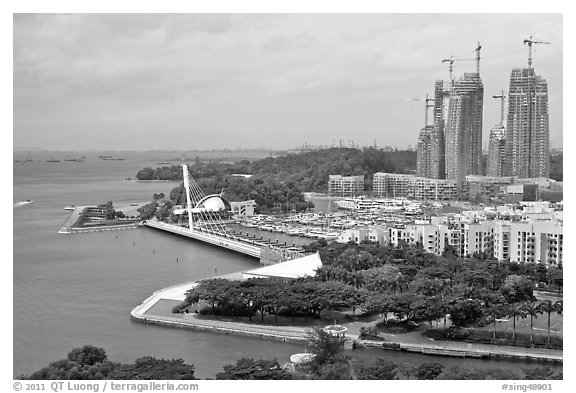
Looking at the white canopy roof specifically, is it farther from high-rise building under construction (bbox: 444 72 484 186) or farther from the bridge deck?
high-rise building under construction (bbox: 444 72 484 186)

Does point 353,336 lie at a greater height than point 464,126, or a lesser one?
lesser

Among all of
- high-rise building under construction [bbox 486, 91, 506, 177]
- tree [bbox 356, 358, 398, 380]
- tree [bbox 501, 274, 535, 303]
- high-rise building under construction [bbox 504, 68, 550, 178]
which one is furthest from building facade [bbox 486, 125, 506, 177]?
tree [bbox 356, 358, 398, 380]

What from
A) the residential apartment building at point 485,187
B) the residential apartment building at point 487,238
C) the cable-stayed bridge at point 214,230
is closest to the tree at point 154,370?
the cable-stayed bridge at point 214,230

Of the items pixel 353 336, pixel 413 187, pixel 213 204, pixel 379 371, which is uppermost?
pixel 413 187

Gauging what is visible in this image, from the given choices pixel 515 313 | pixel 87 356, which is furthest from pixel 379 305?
pixel 87 356

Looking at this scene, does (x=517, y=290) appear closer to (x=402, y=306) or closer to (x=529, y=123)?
(x=402, y=306)

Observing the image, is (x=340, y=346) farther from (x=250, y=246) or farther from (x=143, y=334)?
(x=250, y=246)
